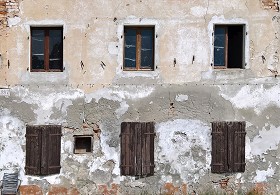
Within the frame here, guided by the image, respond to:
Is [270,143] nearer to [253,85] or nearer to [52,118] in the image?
[253,85]

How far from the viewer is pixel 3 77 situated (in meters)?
Answer: 10.8

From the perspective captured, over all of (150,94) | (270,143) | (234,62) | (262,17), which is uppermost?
(262,17)

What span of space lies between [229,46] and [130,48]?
2.30 metres

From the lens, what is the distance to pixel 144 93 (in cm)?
1084

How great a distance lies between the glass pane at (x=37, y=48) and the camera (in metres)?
11.0

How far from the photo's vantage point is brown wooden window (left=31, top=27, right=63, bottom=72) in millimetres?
11016

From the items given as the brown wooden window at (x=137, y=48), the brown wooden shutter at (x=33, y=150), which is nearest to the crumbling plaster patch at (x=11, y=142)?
the brown wooden shutter at (x=33, y=150)

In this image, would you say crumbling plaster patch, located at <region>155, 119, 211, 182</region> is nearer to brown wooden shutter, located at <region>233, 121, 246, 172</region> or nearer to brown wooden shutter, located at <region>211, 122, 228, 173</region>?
brown wooden shutter, located at <region>211, 122, 228, 173</region>

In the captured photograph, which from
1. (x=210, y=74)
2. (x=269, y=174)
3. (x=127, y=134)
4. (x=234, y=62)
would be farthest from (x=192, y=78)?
(x=269, y=174)

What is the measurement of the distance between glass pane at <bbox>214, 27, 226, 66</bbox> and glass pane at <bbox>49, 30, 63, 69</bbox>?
3546 mm

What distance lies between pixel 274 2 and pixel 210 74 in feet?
7.24

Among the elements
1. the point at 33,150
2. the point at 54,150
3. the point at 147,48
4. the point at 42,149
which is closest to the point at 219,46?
the point at 147,48

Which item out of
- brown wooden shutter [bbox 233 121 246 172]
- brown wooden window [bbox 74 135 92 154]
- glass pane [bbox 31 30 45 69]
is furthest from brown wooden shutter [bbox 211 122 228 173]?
glass pane [bbox 31 30 45 69]

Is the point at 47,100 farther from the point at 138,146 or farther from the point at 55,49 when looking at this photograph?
the point at 138,146
